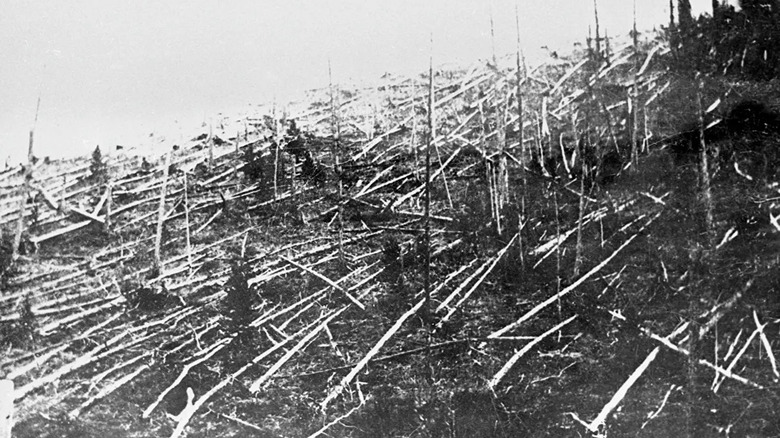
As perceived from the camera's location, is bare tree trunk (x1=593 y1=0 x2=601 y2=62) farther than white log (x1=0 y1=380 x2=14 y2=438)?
Yes

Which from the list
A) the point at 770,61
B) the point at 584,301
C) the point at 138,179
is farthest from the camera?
the point at 138,179

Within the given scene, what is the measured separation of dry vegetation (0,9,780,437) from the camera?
2.81 m

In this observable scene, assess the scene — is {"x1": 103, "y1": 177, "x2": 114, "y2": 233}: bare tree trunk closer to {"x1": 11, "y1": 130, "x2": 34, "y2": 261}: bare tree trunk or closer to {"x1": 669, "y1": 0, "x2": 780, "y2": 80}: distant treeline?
{"x1": 11, "y1": 130, "x2": 34, "y2": 261}: bare tree trunk

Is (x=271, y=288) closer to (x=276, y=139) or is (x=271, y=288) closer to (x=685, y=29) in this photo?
(x=276, y=139)

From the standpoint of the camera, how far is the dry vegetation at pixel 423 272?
281 cm

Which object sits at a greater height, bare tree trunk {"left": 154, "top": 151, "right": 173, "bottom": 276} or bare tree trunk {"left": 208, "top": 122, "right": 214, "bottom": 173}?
bare tree trunk {"left": 208, "top": 122, "right": 214, "bottom": 173}

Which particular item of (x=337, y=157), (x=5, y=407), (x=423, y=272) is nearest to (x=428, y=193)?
(x=423, y=272)

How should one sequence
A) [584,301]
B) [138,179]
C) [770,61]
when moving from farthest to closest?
1. [138,179]
2. [770,61]
3. [584,301]

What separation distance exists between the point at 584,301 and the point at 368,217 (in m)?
1.09

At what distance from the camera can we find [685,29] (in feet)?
10.6

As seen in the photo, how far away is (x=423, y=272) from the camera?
3078 millimetres

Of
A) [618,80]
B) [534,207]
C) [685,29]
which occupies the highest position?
[685,29]

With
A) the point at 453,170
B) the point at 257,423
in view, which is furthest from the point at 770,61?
the point at 257,423

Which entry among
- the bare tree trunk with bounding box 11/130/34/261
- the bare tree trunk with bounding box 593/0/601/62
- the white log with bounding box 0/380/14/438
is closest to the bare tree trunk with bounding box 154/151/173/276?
the bare tree trunk with bounding box 11/130/34/261
